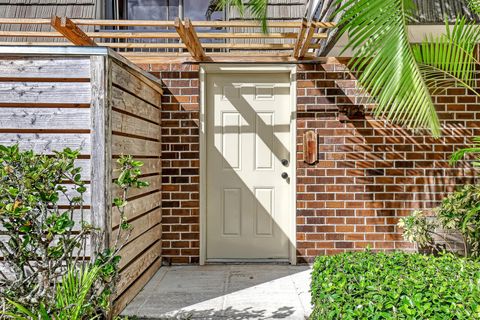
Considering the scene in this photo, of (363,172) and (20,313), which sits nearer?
(20,313)

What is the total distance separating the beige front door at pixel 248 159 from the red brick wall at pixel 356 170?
254 mm

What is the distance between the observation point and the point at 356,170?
158 inches

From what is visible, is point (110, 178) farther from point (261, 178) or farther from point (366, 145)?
point (366, 145)

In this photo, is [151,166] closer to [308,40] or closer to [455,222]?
[308,40]

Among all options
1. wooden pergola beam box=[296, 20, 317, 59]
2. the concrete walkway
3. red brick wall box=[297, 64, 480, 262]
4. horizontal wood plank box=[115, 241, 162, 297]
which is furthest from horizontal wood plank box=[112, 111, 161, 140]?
wooden pergola beam box=[296, 20, 317, 59]

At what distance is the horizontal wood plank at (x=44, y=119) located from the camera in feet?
8.23

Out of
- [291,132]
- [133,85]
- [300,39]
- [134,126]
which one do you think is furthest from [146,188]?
[300,39]

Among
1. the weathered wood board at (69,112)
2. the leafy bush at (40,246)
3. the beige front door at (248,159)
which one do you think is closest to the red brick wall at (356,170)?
the beige front door at (248,159)

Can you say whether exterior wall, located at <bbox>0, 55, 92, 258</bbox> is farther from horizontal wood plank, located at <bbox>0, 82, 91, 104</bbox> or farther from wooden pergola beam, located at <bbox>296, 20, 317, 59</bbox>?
wooden pergola beam, located at <bbox>296, 20, 317, 59</bbox>

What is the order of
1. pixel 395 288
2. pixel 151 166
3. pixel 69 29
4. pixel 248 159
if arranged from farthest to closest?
pixel 248 159 → pixel 151 166 → pixel 69 29 → pixel 395 288

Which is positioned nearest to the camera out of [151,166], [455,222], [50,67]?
[50,67]

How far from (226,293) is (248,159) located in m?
1.50

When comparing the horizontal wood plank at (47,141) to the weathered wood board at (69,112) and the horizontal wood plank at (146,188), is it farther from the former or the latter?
the horizontal wood plank at (146,188)

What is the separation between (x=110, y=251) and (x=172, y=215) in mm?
1727
